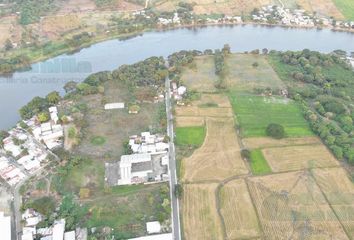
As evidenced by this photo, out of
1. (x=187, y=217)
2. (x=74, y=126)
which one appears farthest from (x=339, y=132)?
(x=74, y=126)

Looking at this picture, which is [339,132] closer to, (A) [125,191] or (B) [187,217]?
(B) [187,217]

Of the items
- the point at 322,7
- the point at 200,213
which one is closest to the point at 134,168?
the point at 200,213

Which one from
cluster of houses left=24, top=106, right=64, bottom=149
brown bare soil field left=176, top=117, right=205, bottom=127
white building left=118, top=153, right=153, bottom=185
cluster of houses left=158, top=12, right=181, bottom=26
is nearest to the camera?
white building left=118, top=153, right=153, bottom=185

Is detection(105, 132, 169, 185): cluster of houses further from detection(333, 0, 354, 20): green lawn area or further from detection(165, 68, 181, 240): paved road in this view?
detection(333, 0, 354, 20): green lawn area

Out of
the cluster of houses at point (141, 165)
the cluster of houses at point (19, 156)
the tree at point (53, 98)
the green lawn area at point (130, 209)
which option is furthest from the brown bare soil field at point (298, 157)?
the tree at point (53, 98)

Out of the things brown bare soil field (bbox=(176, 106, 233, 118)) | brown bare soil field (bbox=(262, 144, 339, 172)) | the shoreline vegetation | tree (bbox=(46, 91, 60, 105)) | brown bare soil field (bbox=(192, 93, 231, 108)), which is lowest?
brown bare soil field (bbox=(262, 144, 339, 172))

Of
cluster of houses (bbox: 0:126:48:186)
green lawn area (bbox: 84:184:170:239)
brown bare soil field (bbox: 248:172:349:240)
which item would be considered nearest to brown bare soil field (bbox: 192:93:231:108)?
brown bare soil field (bbox: 248:172:349:240)

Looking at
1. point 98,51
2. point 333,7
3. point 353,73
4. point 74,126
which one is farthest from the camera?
point 333,7
